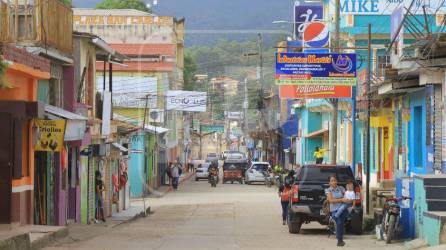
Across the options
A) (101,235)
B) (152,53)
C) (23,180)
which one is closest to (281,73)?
(101,235)

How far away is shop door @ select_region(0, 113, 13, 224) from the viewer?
17981 mm

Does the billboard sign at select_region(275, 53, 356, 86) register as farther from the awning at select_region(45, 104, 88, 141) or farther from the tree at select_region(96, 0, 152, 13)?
the tree at select_region(96, 0, 152, 13)

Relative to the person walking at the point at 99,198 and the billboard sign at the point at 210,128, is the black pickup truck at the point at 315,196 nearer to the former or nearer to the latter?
the person walking at the point at 99,198

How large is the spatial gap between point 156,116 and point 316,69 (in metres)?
30.8

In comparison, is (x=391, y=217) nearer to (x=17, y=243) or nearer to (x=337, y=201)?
(x=337, y=201)

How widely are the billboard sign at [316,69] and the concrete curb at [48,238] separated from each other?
12.7 metres

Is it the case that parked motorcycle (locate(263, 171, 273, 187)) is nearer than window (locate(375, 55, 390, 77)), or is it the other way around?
window (locate(375, 55, 390, 77))

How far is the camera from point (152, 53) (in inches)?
2758

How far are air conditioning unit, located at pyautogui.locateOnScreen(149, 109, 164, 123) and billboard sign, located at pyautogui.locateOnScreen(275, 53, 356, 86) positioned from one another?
29.7 metres

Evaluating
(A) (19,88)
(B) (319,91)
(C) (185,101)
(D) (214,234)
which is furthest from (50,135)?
(C) (185,101)

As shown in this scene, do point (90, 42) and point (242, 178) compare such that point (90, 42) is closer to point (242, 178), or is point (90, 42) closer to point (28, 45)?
point (28, 45)

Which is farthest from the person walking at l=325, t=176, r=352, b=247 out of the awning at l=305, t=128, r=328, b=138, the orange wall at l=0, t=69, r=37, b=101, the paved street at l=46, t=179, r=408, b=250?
the awning at l=305, t=128, r=328, b=138

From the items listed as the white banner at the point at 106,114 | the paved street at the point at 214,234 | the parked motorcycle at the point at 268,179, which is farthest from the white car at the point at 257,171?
the white banner at the point at 106,114

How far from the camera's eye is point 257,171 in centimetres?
6719
